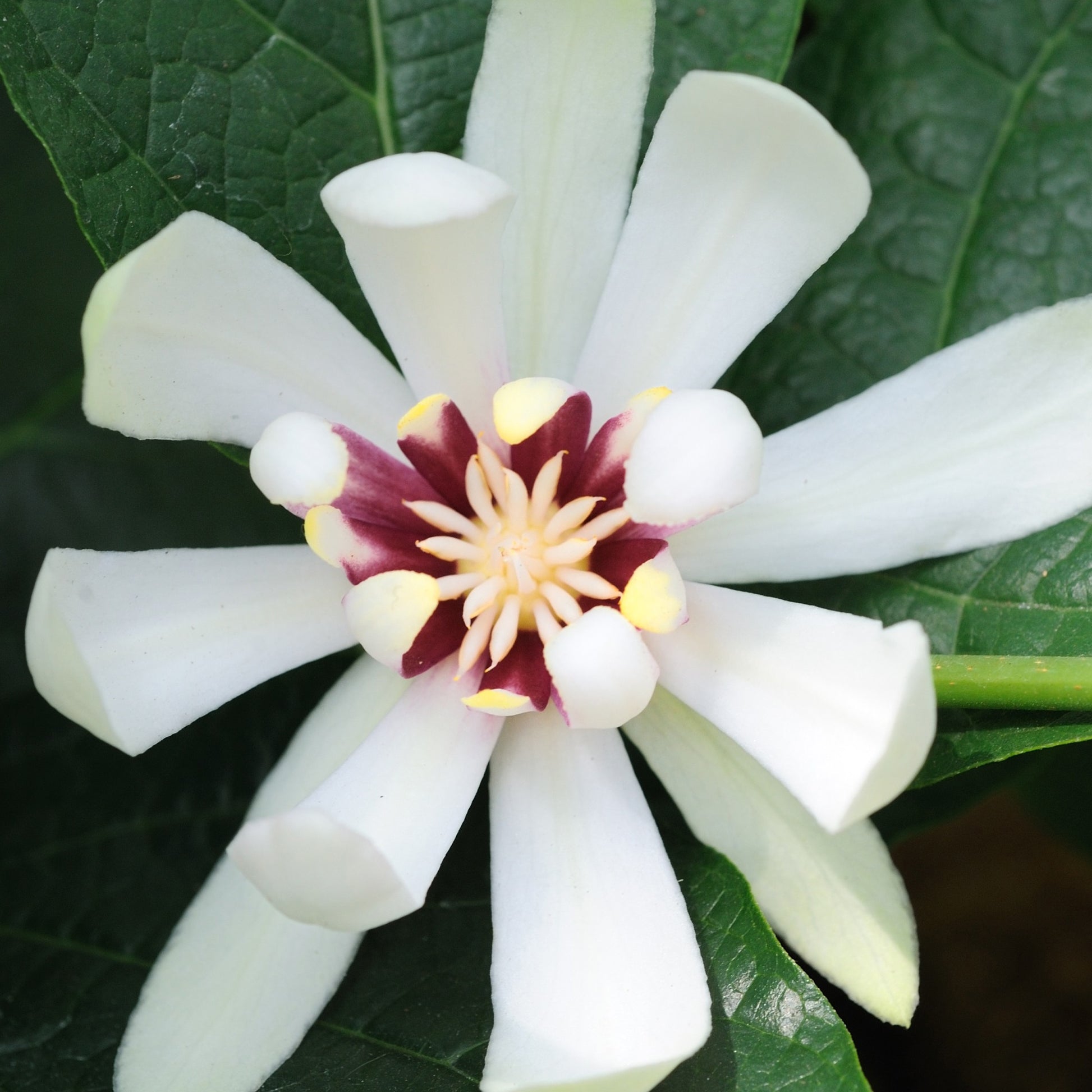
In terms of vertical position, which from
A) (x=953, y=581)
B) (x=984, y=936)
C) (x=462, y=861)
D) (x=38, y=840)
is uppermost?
(x=953, y=581)

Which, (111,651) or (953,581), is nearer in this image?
(111,651)

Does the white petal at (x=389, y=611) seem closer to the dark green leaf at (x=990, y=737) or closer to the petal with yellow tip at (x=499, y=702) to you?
the petal with yellow tip at (x=499, y=702)

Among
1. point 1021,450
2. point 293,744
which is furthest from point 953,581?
point 293,744

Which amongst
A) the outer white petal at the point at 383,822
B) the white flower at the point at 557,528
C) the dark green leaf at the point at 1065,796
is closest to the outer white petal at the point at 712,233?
the white flower at the point at 557,528

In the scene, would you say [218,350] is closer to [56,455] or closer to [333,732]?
[333,732]

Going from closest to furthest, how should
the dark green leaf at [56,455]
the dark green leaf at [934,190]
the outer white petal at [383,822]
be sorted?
1. the outer white petal at [383,822]
2. the dark green leaf at [934,190]
3. the dark green leaf at [56,455]

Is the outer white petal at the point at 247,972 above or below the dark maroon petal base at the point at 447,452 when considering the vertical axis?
below

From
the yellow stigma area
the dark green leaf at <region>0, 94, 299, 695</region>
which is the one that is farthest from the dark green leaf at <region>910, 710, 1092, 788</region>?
the dark green leaf at <region>0, 94, 299, 695</region>

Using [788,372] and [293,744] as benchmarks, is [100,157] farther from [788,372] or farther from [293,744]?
[788,372]
